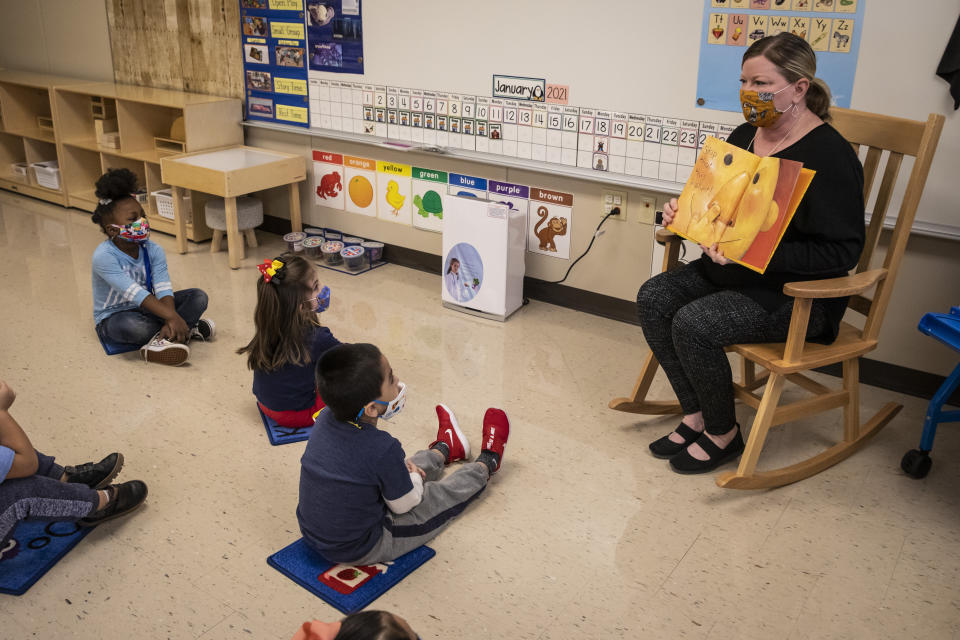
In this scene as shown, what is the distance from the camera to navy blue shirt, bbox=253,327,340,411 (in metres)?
2.51

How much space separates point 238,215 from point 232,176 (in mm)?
315

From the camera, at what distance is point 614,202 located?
3408mm

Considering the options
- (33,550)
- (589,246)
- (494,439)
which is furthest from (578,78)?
(33,550)

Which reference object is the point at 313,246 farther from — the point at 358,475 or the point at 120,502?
the point at 358,475

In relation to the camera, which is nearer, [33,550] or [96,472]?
[33,550]

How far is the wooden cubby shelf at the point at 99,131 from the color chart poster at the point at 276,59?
0.21 m

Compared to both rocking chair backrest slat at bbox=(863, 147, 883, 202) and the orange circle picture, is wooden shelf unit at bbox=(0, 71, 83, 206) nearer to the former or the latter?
the orange circle picture

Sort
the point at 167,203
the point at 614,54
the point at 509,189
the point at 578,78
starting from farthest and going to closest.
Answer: the point at 167,203 → the point at 509,189 → the point at 578,78 → the point at 614,54

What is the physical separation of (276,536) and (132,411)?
90 cm

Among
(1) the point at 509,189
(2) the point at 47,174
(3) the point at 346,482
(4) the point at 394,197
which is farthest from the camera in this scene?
(2) the point at 47,174

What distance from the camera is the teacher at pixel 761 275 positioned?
7.06 ft

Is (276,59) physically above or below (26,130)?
above

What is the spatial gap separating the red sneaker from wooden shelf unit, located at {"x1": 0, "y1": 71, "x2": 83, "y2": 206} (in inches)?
148

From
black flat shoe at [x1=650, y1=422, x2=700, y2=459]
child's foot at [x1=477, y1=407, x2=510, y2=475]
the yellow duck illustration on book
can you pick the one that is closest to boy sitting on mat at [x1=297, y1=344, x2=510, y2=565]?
child's foot at [x1=477, y1=407, x2=510, y2=475]
